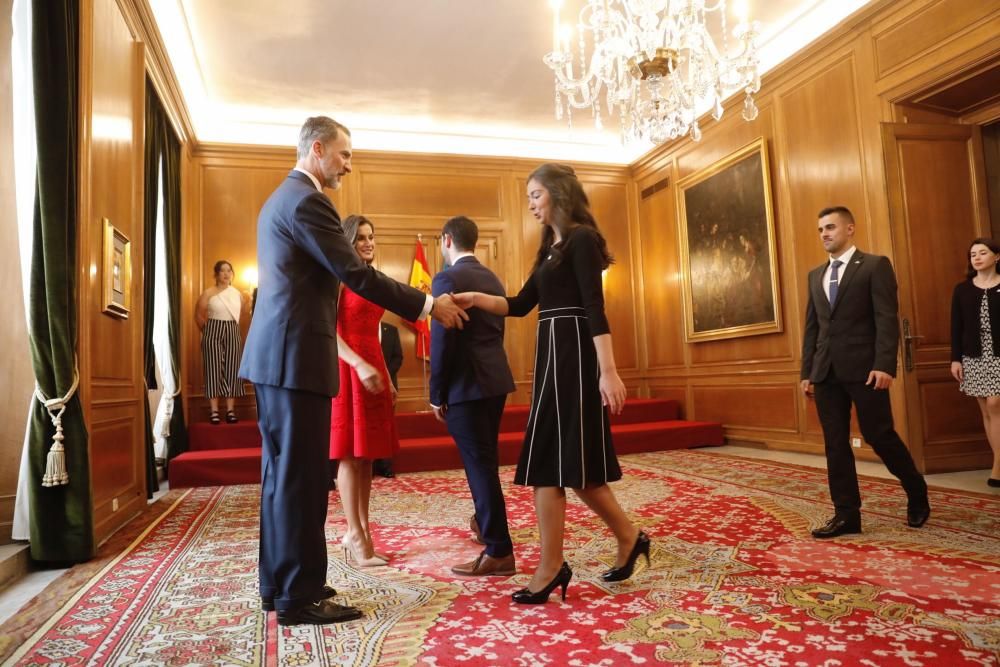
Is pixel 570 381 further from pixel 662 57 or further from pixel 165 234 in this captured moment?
pixel 165 234

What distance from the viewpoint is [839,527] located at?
119 inches

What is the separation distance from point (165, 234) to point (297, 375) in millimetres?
4858

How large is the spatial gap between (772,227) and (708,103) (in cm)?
192

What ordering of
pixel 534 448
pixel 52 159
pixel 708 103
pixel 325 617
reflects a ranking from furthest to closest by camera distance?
pixel 708 103 → pixel 52 159 → pixel 534 448 → pixel 325 617

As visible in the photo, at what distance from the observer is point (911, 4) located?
4.98 meters

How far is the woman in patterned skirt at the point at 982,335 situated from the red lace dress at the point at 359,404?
3866 millimetres

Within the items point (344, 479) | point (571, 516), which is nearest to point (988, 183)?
point (571, 516)

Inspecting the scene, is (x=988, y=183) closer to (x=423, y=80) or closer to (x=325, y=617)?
(x=423, y=80)

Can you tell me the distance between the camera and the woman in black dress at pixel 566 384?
7.11 ft

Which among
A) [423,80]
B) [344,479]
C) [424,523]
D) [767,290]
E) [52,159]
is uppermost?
[423,80]

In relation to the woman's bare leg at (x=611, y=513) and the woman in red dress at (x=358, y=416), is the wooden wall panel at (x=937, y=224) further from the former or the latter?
the woman in red dress at (x=358, y=416)

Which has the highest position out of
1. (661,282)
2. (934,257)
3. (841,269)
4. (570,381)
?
(661,282)

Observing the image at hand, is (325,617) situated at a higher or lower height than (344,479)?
lower

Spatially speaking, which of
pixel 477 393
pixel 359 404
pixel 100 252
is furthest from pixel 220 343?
pixel 477 393
